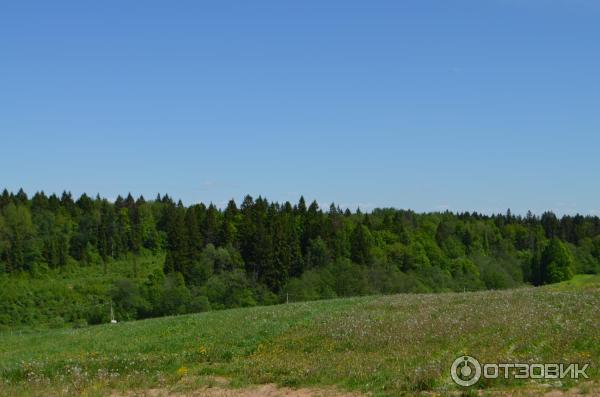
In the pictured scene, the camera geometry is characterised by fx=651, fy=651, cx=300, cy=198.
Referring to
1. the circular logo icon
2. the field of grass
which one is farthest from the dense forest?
the circular logo icon

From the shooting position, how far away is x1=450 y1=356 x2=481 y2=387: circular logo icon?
15.2 metres

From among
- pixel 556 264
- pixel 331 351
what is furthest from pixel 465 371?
pixel 556 264

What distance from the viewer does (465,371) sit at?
622 inches

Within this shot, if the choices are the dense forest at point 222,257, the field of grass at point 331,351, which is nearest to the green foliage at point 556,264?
the dense forest at point 222,257

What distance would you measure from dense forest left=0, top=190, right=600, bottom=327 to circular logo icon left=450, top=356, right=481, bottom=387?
8916 centimetres

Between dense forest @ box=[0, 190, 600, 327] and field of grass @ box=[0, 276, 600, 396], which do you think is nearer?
A: field of grass @ box=[0, 276, 600, 396]

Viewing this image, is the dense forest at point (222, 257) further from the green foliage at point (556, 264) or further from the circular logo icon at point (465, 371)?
the circular logo icon at point (465, 371)

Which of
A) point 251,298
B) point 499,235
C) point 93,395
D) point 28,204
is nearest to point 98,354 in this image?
point 93,395

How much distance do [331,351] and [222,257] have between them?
10142 centimetres

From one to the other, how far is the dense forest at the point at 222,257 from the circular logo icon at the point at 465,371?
89160 millimetres

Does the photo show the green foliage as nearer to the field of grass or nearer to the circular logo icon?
the field of grass

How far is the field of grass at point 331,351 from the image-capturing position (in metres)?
16.8

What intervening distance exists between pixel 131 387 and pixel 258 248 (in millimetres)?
102536

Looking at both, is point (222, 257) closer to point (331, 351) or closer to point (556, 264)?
point (556, 264)
